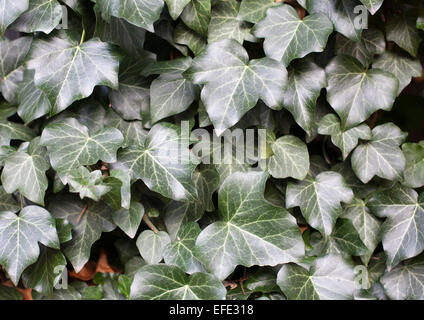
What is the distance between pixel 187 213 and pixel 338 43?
0.66 meters

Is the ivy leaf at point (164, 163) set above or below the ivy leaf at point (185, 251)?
above

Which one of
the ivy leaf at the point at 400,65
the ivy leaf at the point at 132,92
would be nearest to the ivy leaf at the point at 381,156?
the ivy leaf at the point at 400,65

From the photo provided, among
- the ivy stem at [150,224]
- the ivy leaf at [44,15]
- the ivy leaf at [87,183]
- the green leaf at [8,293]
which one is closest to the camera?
the ivy leaf at [87,183]

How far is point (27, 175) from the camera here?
47.9 inches

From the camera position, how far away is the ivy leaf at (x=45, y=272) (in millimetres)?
1262

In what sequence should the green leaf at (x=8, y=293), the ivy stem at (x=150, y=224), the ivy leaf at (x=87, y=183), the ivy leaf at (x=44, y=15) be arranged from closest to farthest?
the ivy leaf at (x=87, y=183)
the ivy leaf at (x=44, y=15)
the ivy stem at (x=150, y=224)
the green leaf at (x=8, y=293)

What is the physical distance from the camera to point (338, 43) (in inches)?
51.8

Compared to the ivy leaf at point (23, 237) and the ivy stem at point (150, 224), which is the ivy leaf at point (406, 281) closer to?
the ivy stem at point (150, 224)

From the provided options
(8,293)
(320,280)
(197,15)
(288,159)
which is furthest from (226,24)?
(8,293)

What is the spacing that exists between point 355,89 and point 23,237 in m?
0.98

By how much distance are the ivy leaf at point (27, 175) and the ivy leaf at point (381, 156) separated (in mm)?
863

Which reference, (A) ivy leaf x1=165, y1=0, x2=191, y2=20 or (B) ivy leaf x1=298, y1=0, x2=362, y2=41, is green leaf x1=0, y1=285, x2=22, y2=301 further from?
(B) ivy leaf x1=298, y1=0, x2=362, y2=41

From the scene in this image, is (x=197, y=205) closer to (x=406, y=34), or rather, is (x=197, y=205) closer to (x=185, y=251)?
(x=185, y=251)
